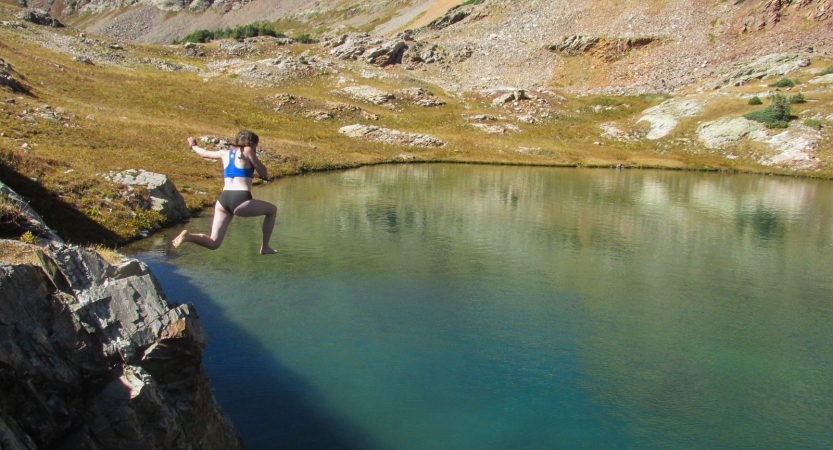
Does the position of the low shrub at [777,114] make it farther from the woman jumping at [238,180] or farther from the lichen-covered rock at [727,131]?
the woman jumping at [238,180]

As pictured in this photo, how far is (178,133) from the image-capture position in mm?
54438

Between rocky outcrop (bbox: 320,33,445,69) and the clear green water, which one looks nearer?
the clear green water

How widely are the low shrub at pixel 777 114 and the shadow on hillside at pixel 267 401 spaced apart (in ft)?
268

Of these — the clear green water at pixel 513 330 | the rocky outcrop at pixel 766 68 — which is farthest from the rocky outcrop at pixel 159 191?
the rocky outcrop at pixel 766 68

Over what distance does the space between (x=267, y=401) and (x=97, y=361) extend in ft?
16.8

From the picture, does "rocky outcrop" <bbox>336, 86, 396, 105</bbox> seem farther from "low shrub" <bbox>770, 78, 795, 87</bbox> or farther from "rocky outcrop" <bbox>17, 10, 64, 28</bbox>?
"low shrub" <bbox>770, 78, 795, 87</bbox>

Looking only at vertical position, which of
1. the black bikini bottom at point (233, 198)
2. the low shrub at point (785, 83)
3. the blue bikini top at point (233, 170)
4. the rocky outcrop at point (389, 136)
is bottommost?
the black bikini bottom at point (233, 198)

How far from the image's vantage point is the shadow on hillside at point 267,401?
12.1 m

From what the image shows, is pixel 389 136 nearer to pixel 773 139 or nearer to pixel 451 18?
pixel 773 139

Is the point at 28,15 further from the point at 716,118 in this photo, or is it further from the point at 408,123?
the point at 716,118

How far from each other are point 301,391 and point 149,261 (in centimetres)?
1311

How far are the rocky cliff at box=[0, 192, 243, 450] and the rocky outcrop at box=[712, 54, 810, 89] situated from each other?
10288 centimetres

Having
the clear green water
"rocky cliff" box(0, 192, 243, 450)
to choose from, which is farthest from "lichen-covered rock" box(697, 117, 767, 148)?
"rocky cliff" box(0, 192, 243, 450)

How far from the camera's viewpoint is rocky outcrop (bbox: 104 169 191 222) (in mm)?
30250
